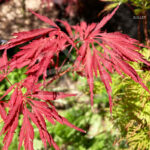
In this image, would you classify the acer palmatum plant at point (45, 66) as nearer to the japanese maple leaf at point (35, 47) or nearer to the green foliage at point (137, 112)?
the japanese maple leaf at point (35, 47)

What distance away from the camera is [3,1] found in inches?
99.4

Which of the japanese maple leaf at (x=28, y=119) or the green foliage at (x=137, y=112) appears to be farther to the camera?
the green foliage at (x=137, y=112)

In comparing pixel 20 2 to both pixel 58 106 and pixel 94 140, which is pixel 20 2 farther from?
pixel 94 140

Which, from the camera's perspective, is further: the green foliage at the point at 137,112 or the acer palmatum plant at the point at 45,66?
the green foliage at the point at 137,112

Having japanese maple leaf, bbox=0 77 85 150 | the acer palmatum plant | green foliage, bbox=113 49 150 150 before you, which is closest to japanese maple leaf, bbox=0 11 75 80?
the acer palmatum plant

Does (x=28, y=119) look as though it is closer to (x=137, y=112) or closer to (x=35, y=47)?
(x=35, y=47)

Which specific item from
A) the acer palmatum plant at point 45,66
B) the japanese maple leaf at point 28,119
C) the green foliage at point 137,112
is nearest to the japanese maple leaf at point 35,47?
the acer palmatum plant at point 45,66

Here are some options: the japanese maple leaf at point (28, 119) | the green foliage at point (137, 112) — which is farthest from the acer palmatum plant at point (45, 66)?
the green foliage at point (137, 112)

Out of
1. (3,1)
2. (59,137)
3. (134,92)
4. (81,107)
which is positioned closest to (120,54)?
(134,92)

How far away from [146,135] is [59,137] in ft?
3.22

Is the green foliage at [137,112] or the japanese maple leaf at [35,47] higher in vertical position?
the japanese maple leaf at [35,47]

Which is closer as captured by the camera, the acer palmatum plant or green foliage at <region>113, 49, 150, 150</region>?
the acer palmatum plant

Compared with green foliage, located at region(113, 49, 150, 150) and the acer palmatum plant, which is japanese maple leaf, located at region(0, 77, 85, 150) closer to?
the acer palmatum plant

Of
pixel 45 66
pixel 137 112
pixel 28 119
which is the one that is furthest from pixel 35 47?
pixel 137 112
